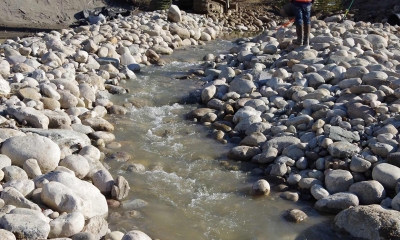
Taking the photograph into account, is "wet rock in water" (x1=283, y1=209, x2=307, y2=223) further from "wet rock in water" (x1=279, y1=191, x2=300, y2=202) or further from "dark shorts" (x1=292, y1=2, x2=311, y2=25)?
"dark shorts" (x1=292, y1=2, x2=311, y2=25)

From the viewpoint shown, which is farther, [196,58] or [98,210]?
[196,58]

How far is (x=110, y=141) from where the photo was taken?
5.84 meters

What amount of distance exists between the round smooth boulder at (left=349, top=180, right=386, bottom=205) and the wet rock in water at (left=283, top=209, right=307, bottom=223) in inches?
20.8

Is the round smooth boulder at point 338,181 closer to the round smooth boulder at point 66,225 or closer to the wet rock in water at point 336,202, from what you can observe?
the wet rock in water at point 336,202

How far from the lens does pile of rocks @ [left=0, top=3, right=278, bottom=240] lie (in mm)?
3684

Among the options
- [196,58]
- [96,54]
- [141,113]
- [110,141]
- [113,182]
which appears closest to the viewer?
[113,182]

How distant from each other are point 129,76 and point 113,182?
4193 millimetres

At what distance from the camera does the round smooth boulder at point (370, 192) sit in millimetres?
4441

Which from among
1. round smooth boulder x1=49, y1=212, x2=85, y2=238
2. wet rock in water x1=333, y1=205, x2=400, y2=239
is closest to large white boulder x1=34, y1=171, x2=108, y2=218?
round smooth boulder x1=49, y1=212, x2=85, y2=238

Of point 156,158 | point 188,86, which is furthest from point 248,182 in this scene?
point 188,86

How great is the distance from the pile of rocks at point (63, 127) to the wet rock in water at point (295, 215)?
4.43 ft

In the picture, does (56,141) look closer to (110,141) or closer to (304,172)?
(110,141)

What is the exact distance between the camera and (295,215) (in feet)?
14.2

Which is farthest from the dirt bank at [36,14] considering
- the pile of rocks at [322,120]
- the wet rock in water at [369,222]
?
the wet rock in water at [369,222]
